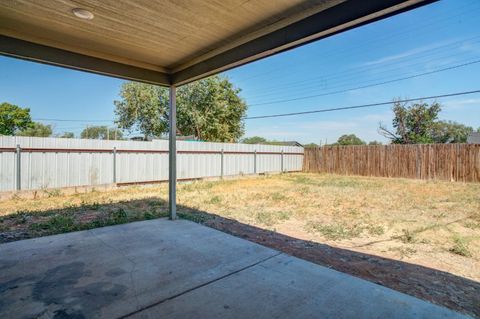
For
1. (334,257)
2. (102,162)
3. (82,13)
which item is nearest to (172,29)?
(82,13)

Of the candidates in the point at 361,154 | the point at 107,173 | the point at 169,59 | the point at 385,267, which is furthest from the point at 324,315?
the point at 361,154

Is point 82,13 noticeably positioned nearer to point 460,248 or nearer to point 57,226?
point 57,226

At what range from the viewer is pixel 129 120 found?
1989cm

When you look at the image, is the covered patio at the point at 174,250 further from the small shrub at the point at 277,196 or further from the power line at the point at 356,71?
the power line at the point at 356,71

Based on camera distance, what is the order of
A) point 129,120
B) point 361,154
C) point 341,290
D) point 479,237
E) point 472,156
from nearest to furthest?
1. point 341,290
2. point 479,237
3. point 472,156
4. point 361,154
5. point 129,120

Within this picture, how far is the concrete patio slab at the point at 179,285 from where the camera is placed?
1.85m

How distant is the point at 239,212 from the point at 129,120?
1710cm

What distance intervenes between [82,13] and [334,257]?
3.44 metres

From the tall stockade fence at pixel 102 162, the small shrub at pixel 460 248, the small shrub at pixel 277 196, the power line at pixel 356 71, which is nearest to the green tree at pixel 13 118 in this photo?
the power line at pixel 356 71

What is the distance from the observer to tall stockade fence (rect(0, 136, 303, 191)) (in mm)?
6371

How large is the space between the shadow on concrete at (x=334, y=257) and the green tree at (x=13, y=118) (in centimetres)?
2305

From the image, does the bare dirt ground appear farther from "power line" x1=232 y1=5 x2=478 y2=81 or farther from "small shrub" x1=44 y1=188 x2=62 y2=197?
"power line" x1=232 y1=5 x2=478 y2=81

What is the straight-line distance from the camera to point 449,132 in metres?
25.8

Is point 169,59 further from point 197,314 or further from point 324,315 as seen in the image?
point 324,315
